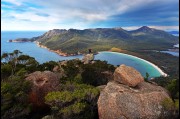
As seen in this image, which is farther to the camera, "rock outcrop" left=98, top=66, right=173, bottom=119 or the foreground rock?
the foreground rock

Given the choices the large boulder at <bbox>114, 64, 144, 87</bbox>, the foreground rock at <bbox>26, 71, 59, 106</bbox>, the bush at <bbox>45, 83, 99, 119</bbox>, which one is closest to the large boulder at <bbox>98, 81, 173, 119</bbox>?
the large boulder at <bbox>114, 64, 144, 87</bbox>

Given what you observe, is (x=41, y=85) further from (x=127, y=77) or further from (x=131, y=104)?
(x=131, y=104)

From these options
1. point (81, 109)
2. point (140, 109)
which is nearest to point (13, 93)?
point (81, 109)

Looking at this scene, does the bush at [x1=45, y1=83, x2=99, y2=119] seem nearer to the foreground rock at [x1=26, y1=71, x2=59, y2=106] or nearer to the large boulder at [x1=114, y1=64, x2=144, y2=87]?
the large boulder at [x1=114, y1=64, x2=144, y2=87]

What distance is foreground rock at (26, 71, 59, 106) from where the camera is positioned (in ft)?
73.9

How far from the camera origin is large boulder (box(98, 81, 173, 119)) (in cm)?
1698

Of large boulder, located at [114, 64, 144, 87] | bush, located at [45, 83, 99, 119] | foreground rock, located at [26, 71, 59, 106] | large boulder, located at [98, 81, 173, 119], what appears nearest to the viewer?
large boulder, located at [98, 81, 173, 119]

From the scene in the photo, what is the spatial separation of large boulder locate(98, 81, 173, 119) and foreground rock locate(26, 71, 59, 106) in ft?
23.9

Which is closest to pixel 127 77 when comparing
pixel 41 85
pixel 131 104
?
pixel 131 104

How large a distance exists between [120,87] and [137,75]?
114 inches

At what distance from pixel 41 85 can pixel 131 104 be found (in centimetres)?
1033

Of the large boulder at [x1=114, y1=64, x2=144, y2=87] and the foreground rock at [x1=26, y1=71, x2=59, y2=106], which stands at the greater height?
the large boulder at [x1=114, y1=64, x2=144, y2=87]

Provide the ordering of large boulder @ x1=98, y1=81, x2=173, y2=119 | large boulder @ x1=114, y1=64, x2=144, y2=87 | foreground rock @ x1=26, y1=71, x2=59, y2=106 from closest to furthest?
large boulder @ x1=98, y1=81, x2=173, y2=119, large boulder @ x1=114, y1=64, x2=144, y2=87, foreground rock @ x1=26, y1=71, x2=59, y2=106

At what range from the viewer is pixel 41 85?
75.3 feet
